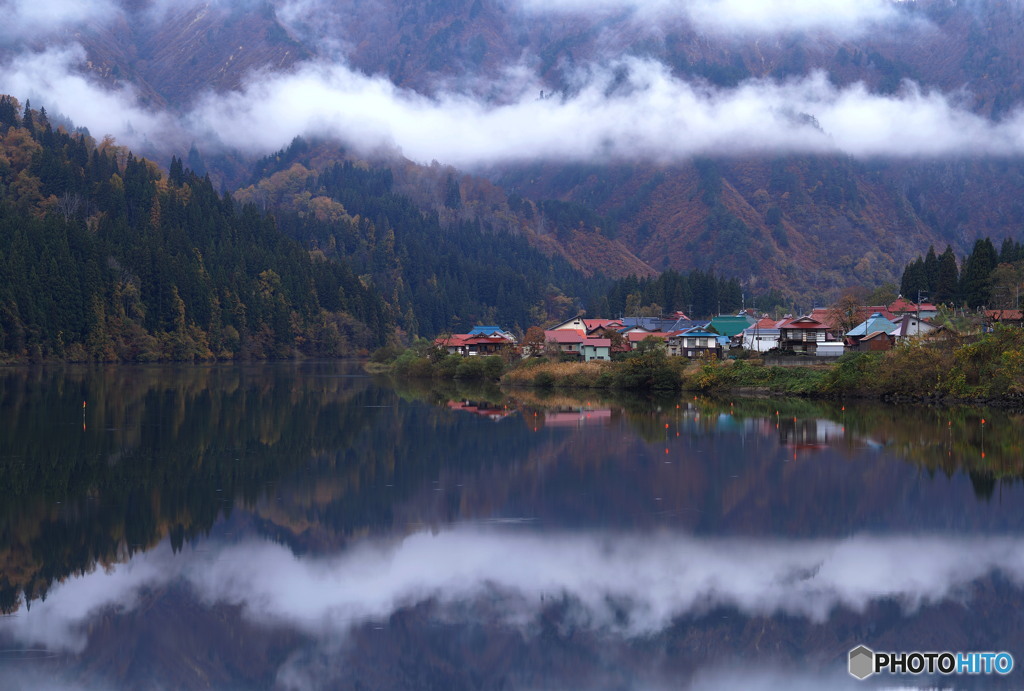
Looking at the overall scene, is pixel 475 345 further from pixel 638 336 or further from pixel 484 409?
pixel 484 409

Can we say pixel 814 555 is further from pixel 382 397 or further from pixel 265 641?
pixel 382 397

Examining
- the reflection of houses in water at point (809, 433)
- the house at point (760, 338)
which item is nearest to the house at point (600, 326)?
the house at point (760, 338)

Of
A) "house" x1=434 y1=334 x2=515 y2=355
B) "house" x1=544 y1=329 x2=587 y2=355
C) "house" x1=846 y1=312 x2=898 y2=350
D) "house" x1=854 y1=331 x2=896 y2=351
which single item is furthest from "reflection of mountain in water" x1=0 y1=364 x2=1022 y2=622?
"house" x1=434 y1=334 x2=515 y2=355

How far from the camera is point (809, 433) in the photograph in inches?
1617

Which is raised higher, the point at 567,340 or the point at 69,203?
the point at 69,203

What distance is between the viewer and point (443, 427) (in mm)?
44406

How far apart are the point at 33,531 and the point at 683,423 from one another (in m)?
27.6

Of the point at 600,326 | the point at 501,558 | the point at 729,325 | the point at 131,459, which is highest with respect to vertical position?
the point at 600,326

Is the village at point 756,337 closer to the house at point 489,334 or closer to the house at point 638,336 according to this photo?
the house at point 638,336

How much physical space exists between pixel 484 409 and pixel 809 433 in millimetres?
17557

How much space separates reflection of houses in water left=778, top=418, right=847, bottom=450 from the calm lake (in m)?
0.38

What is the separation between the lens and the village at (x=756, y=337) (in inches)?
2746

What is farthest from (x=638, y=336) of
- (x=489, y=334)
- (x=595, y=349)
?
(x=489, y=334)

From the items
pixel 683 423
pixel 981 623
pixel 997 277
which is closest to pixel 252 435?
pixel 683 423
